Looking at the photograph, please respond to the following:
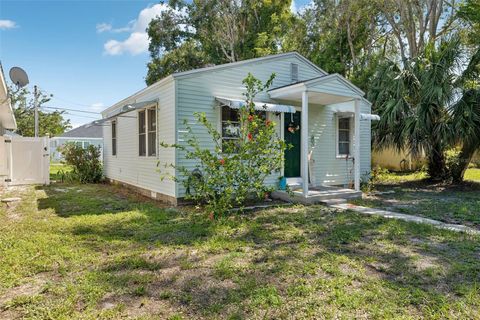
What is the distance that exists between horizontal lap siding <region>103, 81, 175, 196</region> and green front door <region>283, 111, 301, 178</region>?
3.38 m

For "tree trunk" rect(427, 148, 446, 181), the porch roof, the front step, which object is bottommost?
the front step

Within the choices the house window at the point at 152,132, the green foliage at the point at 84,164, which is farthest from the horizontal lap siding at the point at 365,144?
the green foliage at the point at 84,164

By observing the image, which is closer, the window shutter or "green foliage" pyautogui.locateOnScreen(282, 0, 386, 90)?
the window shutter

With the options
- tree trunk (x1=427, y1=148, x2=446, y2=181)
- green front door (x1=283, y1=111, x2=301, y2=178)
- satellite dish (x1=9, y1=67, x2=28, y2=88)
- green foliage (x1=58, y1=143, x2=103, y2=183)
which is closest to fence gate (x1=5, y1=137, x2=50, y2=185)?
green foliage (x1=58, y1=143, x2=103, y2=183)

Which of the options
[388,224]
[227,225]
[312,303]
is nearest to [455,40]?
[388,224]

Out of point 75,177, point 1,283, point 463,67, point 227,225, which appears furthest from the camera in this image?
point 75,177

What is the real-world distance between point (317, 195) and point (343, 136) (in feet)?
11.2

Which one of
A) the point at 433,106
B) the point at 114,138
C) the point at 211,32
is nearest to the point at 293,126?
the point at 433,106

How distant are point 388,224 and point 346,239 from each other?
1428 millimetres

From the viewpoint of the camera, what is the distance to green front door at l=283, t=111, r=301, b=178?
9438mm

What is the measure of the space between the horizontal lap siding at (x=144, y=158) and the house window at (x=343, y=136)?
5.61m

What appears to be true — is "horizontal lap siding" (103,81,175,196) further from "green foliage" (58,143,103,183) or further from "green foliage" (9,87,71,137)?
"green foliage" (9,87,71,137)

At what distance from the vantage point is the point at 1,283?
3.42 m

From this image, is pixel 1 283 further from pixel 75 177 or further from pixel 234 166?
pixel 75 177
